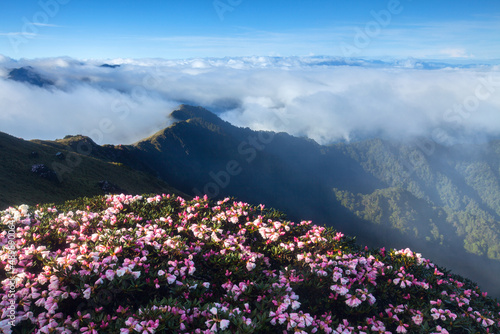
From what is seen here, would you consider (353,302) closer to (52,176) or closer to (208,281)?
(208,281)

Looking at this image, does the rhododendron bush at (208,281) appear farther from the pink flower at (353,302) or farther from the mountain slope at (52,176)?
the mountain slope at (52,176)

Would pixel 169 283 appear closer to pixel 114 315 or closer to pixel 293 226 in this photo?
pixel 114 315

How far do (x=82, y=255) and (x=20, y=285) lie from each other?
134 cm

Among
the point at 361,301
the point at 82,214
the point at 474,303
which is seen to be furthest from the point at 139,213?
the point at 474,303

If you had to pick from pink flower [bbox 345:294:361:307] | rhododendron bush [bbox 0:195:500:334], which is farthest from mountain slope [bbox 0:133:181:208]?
pink flower [bbox 345:294:361:307]

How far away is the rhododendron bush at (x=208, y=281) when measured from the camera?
589cm

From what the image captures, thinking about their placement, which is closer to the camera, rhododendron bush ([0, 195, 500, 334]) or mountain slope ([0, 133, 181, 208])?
rhododendron bush ([0, 195, 500, 334])

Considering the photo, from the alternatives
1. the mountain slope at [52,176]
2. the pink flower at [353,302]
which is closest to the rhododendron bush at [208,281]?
the pink flower at [353,302]

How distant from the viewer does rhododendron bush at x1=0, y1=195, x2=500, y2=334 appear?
5895 mm

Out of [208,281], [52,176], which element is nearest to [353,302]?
[208,281]

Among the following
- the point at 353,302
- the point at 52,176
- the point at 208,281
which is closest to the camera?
the point at 353,302

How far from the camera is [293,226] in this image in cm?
1123

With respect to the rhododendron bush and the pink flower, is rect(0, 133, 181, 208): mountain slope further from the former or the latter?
the pink flower

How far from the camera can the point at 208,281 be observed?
26.3 ft
